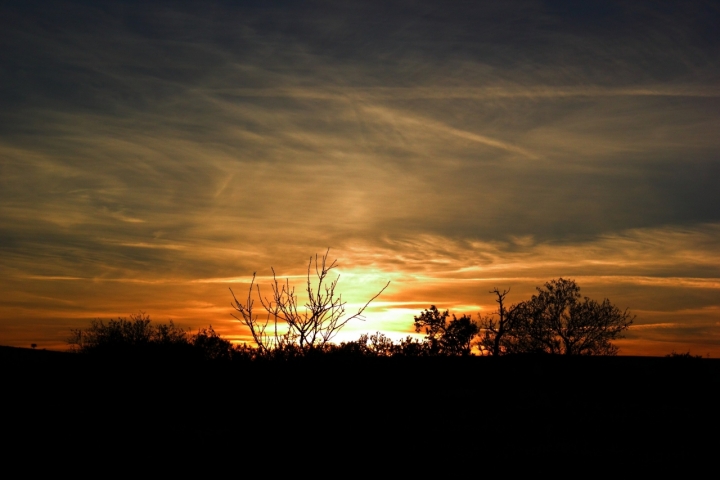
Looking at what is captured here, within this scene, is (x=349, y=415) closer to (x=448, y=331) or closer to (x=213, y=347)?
(x=213, y=347)

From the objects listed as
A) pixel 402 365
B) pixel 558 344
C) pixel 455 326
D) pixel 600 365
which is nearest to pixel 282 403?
pixel 402 365

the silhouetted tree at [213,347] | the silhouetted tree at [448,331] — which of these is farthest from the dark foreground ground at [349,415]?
the silhouetted tree at [448,331]

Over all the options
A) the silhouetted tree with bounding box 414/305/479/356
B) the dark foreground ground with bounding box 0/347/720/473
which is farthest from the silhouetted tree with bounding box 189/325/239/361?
the silhouetted tree with bounding box 414/305/479/356

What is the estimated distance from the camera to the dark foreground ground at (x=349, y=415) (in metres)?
13.9

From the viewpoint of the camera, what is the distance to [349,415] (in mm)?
15609

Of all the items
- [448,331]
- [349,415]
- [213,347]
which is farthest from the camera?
[448,331]

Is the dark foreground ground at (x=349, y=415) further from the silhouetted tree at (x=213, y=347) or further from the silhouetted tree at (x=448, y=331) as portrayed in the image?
the silhouetted tree at (x=448, y=331)

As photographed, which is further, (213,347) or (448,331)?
(448,331)

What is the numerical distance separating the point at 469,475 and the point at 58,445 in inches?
360

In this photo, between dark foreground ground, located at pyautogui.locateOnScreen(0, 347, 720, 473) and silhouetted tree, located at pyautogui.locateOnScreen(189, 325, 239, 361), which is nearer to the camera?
dark foreground ground, located at pyautogui.locateOnScreen(0, 347, 720, 473)

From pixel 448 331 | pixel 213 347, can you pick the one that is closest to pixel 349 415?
pixel 213 347

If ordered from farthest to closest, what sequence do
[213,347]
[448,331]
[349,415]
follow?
1. [448,331]
2. [213,347]
3. [349,415]

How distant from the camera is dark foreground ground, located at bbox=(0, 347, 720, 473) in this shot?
45.7 ft

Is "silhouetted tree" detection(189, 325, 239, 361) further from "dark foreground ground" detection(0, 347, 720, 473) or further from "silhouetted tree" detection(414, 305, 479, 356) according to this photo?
"silhouetted tree" detection(414, 305, 479, 356)
